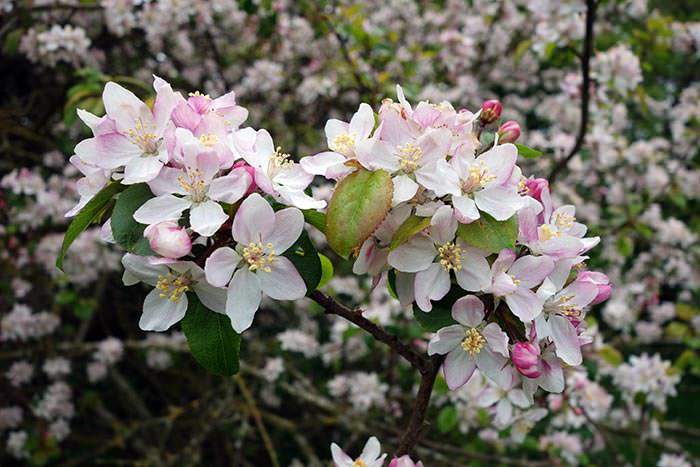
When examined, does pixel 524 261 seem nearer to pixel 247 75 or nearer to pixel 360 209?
pixel 360 209

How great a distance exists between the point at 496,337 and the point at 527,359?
0.05 meters

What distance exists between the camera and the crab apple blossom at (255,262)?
0.84m

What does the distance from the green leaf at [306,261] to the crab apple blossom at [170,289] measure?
106 mm

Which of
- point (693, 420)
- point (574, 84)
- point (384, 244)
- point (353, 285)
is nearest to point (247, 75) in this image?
point (353, 285)

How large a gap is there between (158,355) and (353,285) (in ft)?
3.34

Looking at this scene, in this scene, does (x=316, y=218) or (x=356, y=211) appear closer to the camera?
(x=356, y=211)

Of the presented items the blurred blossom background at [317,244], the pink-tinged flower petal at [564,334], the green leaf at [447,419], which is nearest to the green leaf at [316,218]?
the pink-tinged flower petal at [564,334]

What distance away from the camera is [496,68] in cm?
449

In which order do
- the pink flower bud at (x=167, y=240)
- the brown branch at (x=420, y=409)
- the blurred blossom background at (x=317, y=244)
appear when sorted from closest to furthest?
the pink flower bud at (x=167, y=240) → the brown branch at (x=420, y=409) → the blurred blossom background at (x=317, y=244)

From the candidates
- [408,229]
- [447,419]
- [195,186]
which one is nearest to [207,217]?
[195,186]

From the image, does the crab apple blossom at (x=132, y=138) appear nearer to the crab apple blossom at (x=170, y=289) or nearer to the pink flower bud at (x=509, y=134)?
the crab apple blossom at (x=170, y=289)

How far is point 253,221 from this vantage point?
85 cm

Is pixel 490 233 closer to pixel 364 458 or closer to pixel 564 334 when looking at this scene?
pixel 564 334

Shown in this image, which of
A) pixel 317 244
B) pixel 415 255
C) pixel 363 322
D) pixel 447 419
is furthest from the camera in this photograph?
pixel 317 244
